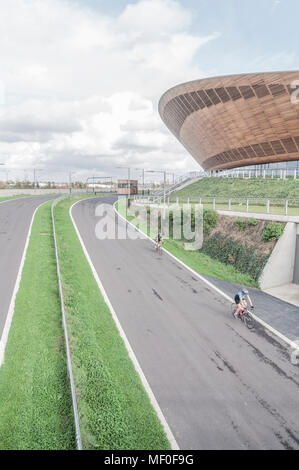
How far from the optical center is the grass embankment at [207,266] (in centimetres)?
1736

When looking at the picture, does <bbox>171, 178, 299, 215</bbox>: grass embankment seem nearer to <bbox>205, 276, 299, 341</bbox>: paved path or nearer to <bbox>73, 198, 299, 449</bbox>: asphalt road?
<bbox>205, 276, 299, 341</bbox>: paved path

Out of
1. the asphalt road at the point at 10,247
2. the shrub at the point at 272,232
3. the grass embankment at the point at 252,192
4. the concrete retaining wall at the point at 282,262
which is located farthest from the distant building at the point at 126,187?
the concrete retaining wall at the point at 282,262

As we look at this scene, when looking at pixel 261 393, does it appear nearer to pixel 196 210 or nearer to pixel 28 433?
pixel 28 433

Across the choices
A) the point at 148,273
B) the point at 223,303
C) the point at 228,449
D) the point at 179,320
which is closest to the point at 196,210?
the point at 148,273

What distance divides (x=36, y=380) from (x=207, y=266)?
13652 millimetres

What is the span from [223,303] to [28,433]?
9.50 metres

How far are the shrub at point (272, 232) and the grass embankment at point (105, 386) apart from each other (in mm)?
10901

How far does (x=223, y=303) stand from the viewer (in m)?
13.5

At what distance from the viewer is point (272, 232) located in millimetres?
17750

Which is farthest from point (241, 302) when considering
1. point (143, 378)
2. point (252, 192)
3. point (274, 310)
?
point (252, 192)

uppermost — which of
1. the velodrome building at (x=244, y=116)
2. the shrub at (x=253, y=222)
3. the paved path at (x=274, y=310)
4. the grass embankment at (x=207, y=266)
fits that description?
the velodrome building at (x=244, y=116)

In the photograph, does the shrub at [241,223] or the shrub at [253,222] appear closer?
the shrub at [253,222]

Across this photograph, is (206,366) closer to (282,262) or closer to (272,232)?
(282,262)

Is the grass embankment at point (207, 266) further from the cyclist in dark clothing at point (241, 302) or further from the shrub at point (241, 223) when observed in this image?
the cyclist in dark clothing at point (241, 302)
